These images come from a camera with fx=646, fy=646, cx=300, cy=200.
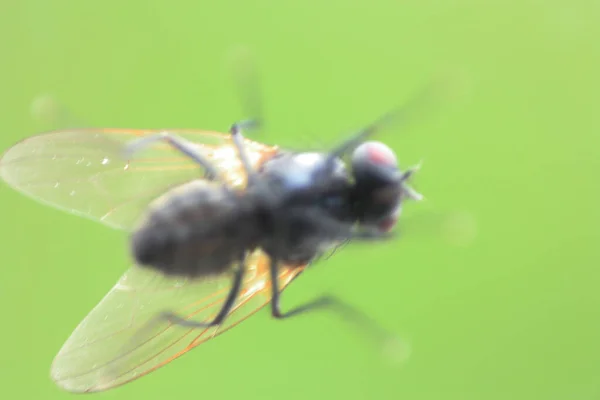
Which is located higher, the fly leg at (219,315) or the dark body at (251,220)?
the dark body at (251,220)

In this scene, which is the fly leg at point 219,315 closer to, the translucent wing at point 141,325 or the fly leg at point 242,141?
the translucent wing at point 141,325

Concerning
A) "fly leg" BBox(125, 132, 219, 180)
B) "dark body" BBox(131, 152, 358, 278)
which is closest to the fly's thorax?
"dark body" BBox(131, 152, 358, 278)

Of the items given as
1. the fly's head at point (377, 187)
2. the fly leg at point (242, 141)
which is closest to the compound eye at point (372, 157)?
the fly's head at point (377, 187)

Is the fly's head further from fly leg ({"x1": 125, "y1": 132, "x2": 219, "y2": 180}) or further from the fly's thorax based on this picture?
fly leg ({"x1": 125, "y1": 132, "x2": 219, "y2": 180})

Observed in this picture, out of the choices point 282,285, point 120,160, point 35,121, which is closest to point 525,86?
point 282,285

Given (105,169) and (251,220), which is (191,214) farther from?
(105,169)

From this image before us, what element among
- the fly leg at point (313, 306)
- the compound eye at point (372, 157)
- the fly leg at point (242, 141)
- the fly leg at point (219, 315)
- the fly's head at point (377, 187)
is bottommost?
the fly leg at point (313, 306)

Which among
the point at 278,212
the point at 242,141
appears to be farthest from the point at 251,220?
the point at 242,141

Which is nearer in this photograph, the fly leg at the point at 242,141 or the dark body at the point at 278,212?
the dark body at the point at 278,212
